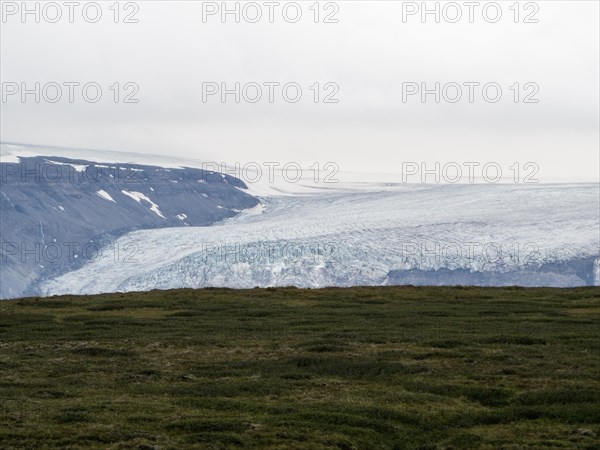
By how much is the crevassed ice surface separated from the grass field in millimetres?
54898

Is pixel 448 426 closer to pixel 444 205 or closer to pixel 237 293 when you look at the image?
pixel 237 293

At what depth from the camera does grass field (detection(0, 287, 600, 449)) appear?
59.6 feet

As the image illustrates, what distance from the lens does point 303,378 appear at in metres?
25.2

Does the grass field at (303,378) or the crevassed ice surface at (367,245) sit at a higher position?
the crevassed ice surface at (367,245)

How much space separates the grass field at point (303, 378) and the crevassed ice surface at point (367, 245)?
54.9m

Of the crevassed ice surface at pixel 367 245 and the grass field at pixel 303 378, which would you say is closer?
the grass field at pixel 303 378

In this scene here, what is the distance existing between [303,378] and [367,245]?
261ft

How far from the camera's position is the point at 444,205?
12550 centimetres

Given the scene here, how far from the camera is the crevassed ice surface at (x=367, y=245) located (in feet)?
333

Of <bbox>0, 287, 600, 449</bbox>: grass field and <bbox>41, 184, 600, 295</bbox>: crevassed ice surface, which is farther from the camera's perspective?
<bbox>41, 184, 600, 295</bbox>: crevassed ice surface

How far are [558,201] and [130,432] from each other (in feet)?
343

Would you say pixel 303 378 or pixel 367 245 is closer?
pixel 303 378

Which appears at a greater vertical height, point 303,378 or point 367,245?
point 367,245

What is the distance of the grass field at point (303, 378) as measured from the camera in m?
18.2
